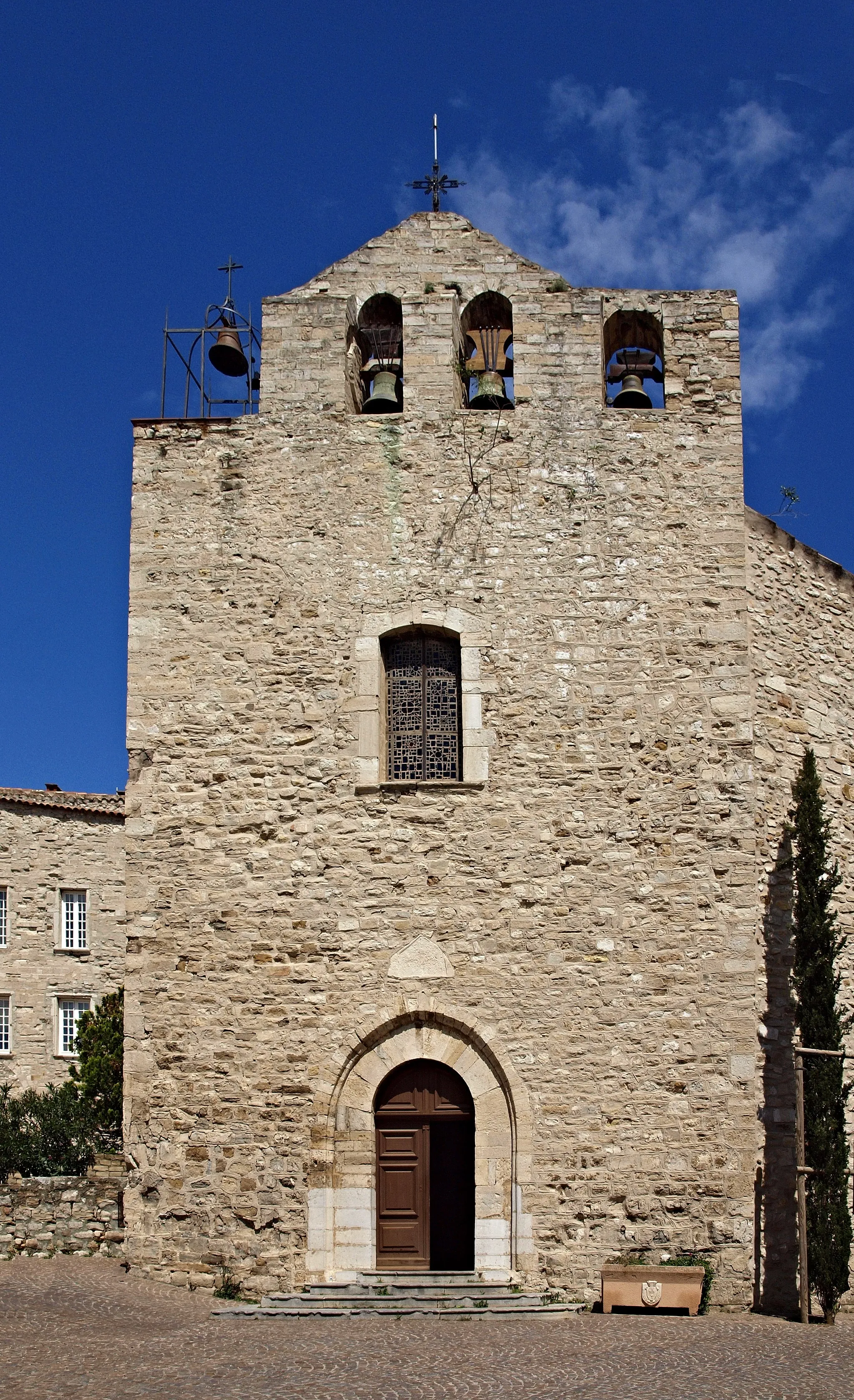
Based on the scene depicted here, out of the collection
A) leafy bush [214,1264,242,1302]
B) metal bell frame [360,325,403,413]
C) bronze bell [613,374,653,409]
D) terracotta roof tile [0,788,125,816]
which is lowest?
leafy bush [214,1264,242,1302]

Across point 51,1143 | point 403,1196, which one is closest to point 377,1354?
point 403,1196

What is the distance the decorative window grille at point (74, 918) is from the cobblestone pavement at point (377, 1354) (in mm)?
12601

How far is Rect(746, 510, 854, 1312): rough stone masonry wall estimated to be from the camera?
11461mm

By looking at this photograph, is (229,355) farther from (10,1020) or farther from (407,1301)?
(10,1020)

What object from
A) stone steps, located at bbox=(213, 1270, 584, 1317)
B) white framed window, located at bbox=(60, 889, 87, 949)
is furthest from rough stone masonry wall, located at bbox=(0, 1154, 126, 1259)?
white framed window, located at bbox=(60, 889, 87, 949)

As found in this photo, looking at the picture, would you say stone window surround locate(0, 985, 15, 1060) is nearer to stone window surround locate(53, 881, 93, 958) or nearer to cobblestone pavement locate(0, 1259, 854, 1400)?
stone window surround locate(53, 881, 93, 958)

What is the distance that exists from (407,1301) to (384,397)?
7837mm

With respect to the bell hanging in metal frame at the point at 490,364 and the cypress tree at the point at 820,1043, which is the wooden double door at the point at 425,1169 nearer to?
the cypress tree at the point at 820,1043

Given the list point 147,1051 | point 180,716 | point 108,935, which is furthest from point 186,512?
point 108,935

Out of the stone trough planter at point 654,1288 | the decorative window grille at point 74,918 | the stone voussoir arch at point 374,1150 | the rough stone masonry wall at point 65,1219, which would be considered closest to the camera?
the stone trough planter at point 654,1288

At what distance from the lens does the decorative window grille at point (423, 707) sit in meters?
12.2

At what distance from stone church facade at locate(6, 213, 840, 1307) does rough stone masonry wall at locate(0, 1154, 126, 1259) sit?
548 mm

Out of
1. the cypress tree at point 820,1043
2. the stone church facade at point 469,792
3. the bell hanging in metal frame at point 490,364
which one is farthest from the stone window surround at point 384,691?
the cypress tree at point 820,1043

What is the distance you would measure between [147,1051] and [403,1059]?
2219mm
